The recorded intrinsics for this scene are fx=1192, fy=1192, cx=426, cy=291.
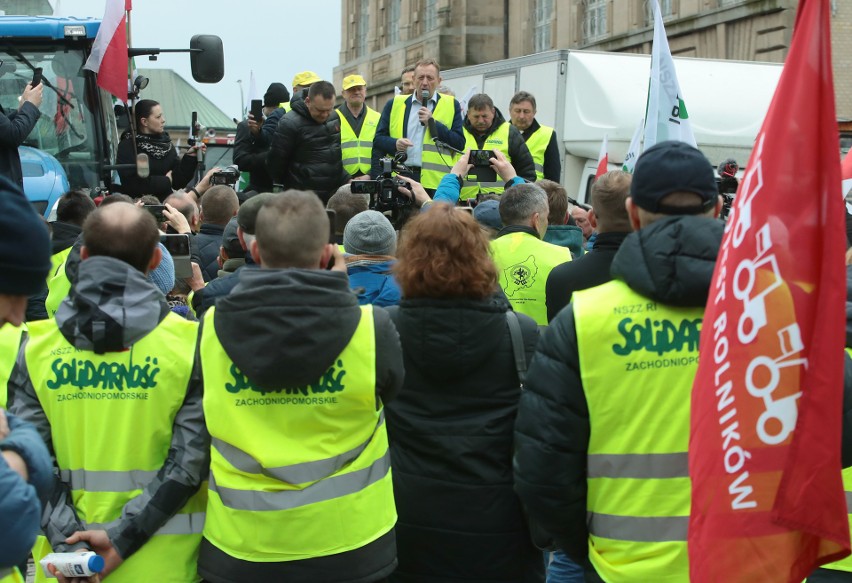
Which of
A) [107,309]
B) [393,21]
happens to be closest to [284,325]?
[107,309]

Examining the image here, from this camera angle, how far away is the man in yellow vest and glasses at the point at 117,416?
11.5ft

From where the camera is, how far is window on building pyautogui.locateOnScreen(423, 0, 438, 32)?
38.9 meters

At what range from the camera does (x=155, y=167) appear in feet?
35.2

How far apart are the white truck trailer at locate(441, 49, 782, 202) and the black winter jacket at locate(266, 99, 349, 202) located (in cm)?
371

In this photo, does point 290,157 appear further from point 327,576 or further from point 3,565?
point 3,565

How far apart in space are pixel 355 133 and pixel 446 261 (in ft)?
20.9

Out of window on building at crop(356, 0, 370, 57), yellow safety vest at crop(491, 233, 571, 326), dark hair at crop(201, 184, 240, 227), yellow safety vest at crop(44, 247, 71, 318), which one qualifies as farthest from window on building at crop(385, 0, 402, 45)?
yellow safety vest at crop(44, 247, 71, 318)

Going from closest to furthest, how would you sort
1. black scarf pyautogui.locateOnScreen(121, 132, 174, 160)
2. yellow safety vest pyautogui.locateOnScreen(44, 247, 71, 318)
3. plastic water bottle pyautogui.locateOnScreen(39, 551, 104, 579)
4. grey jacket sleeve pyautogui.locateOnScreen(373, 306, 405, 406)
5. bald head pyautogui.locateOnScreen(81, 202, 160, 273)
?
plastic water bottle pyautogui.locateOnScreen(39, 551, 104, 579), grey jacket sleeve pyautogui.locateOnScreen(373, 306, 405, 406), bald head pyautogui.locateOnScreen(81, 202, 160, 273), yellow safety vest pyautogui.locateOnScreen(44, 247, 71, 318), black scarf pyautogui.locateOnScreen(121, 132, 174, 160)

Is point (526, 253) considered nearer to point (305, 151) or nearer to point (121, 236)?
point (121, 236)

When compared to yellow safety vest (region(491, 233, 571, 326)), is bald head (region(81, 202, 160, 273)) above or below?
above

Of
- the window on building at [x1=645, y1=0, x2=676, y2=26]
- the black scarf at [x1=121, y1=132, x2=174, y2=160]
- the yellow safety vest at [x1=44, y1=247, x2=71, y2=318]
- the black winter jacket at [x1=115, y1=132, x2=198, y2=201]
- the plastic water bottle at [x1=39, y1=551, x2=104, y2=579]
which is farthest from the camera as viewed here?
the window on building at [x1=645, y1=0, x2=676, y2=26]

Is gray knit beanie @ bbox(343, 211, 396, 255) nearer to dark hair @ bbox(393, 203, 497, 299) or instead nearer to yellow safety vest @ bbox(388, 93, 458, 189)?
dark hair @ bbox(393, 203, 497, 299)

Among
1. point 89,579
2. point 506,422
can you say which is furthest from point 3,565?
point 506,422

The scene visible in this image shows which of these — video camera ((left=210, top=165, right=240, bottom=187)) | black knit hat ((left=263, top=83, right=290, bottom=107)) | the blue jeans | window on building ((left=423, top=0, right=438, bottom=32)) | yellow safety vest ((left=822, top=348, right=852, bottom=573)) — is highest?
window on building ((left=423, top=0, right=438, bottom=32))
